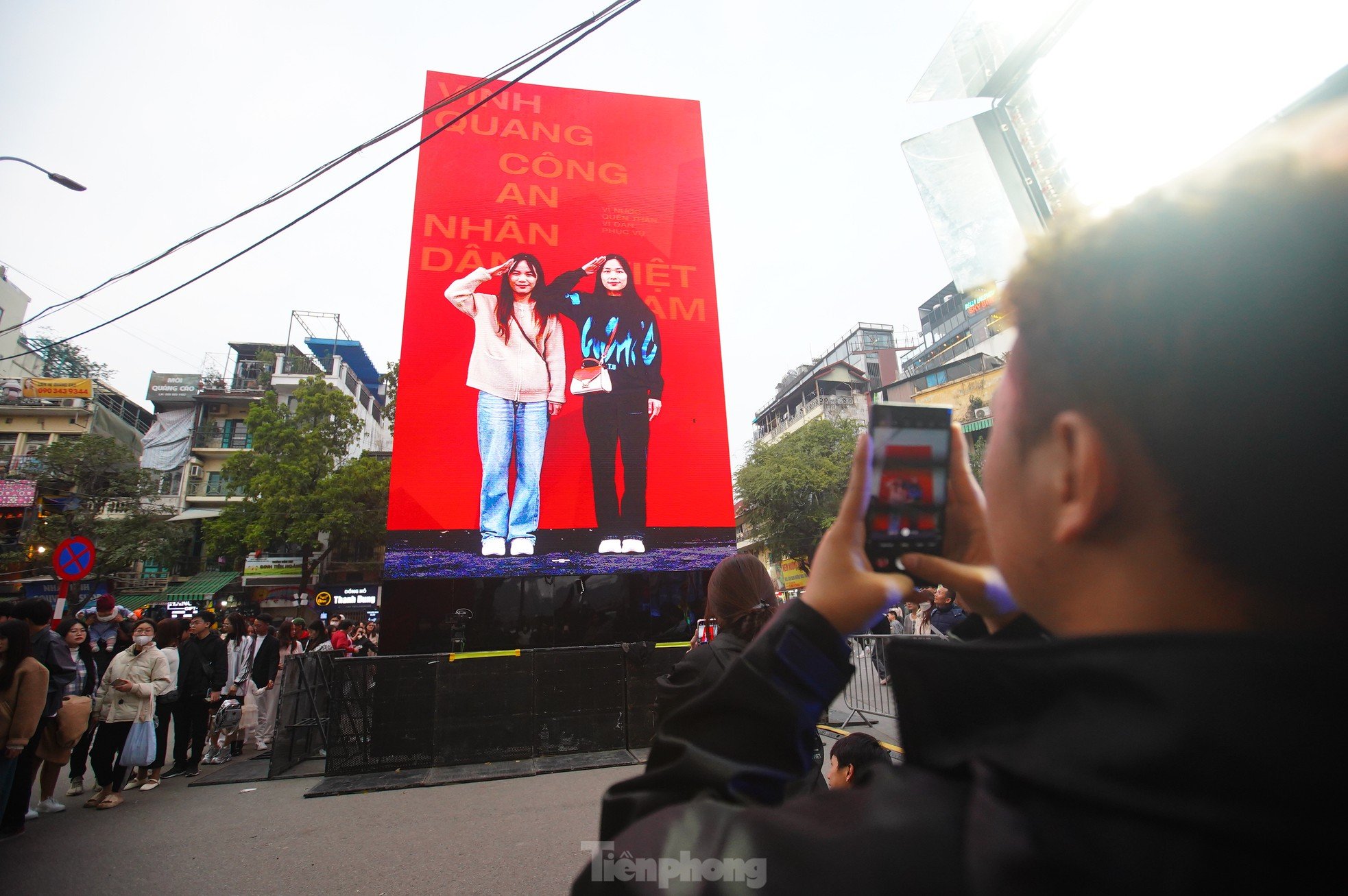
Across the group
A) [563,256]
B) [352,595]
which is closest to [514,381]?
[563,256]

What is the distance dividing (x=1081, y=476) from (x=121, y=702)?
362 inches

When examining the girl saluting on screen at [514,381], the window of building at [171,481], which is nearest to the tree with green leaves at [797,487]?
the girl saluting on screen at [514,381]

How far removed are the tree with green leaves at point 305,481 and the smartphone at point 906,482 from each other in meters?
30.0

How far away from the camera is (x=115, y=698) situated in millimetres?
6715

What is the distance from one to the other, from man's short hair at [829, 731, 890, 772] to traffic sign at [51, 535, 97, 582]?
36.1 ft

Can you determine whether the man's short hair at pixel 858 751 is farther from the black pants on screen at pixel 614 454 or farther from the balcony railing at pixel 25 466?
the balcony railing at pixel 25 466

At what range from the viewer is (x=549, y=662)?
27.3 feet

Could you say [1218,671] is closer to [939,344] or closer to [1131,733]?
[1131,733]

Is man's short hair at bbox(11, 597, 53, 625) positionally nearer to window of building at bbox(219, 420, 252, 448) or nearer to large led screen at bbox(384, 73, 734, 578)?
large led screen at bbox(384, 73, 734, 578)

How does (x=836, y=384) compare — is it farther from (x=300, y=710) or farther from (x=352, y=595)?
(x=300, y=710)

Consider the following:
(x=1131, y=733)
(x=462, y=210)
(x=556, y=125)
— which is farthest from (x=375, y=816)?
(x=556, y=125)

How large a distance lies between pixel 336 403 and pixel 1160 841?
3164cm

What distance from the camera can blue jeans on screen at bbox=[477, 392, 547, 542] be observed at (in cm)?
980

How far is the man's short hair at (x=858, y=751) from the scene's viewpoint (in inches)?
129
